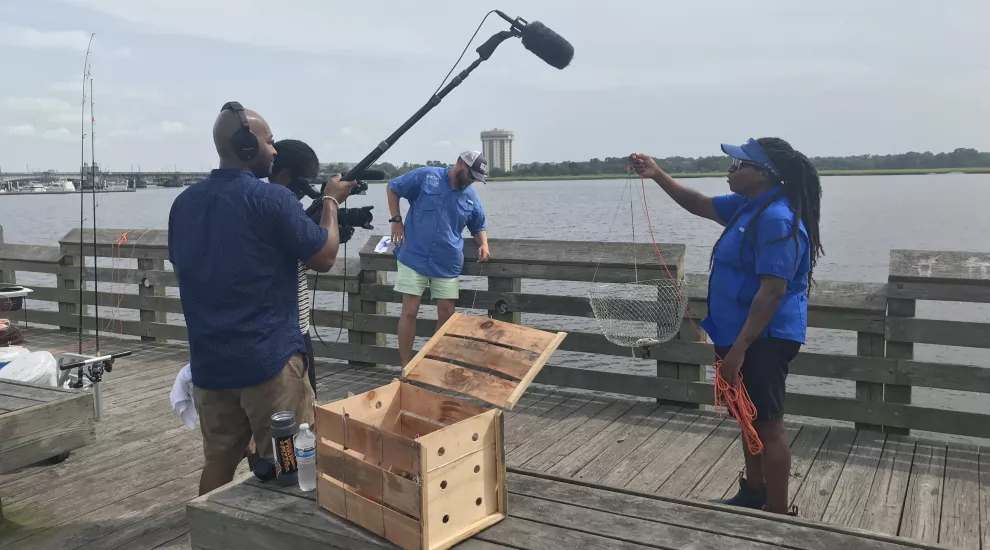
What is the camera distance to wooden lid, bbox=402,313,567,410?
2.39m

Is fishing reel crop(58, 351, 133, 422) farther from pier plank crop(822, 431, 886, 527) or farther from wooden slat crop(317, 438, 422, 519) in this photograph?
pier plank crop(822, 431, 886, 527)

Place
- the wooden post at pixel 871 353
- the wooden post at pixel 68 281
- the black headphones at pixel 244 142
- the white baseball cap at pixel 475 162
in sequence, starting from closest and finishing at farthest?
the black headphones at pixel 244 142
the wooden post at pixel 871 353
the white baseball cap at pixel 475 162
the wooden post at pixel 68 281

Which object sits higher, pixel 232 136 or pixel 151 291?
pixel 232 136

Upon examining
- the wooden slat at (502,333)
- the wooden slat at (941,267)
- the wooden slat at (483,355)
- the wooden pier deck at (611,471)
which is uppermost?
the wooden slat at (941,267)

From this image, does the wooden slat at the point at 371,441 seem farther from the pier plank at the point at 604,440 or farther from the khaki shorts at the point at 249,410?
the pier plank at the point at 604,440

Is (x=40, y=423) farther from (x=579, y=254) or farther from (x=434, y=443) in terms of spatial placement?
(x=579, y=254)

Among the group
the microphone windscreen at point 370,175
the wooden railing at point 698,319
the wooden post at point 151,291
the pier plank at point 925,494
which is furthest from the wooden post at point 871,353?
the wooden post at point 151,291

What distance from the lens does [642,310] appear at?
16.0 ft

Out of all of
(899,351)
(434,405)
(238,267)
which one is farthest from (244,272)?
(899,351)

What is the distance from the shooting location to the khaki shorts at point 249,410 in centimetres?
273

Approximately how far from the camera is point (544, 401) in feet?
17.1

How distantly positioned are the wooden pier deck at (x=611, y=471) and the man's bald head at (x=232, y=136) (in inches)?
61.7

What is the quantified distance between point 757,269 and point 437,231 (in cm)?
284

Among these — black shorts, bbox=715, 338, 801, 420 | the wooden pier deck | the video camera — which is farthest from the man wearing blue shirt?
black shorts, bbox=715, 338, 801, 420
